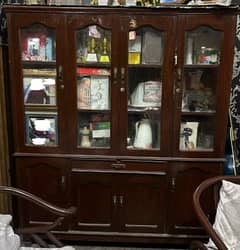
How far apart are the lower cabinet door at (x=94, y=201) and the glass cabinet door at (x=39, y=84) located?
14.1 inches

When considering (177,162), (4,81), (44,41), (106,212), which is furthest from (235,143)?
(4,81)

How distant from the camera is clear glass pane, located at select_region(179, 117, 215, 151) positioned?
2.47 m

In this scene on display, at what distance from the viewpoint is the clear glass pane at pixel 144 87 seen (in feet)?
7.72

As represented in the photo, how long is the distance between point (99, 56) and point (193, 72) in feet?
2.19

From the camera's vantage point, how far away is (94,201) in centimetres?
255

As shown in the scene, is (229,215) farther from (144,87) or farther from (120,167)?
(144,87)

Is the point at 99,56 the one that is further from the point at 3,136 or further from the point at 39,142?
the point at 3,136

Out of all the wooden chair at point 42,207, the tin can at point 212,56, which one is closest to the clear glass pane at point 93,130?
the wooden chair at point 42,207

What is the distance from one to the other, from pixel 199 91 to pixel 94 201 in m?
1.11

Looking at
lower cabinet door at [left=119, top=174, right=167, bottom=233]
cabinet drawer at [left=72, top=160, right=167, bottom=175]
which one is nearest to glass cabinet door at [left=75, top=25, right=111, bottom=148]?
cabinet drawer at [left=72, top=160, right=167, bottom=175]

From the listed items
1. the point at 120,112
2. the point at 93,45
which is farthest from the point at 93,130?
the point at 93,45

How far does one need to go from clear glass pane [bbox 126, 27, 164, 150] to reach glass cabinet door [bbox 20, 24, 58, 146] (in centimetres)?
54

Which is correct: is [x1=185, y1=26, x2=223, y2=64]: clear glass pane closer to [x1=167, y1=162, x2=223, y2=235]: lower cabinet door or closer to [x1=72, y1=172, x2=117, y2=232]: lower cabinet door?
[x1=167, y1=162, x2=223, y2=235]: lower cabinet door

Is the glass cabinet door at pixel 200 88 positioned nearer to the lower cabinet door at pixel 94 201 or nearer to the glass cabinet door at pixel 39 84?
the lower cabinet door at pixel 94 201
